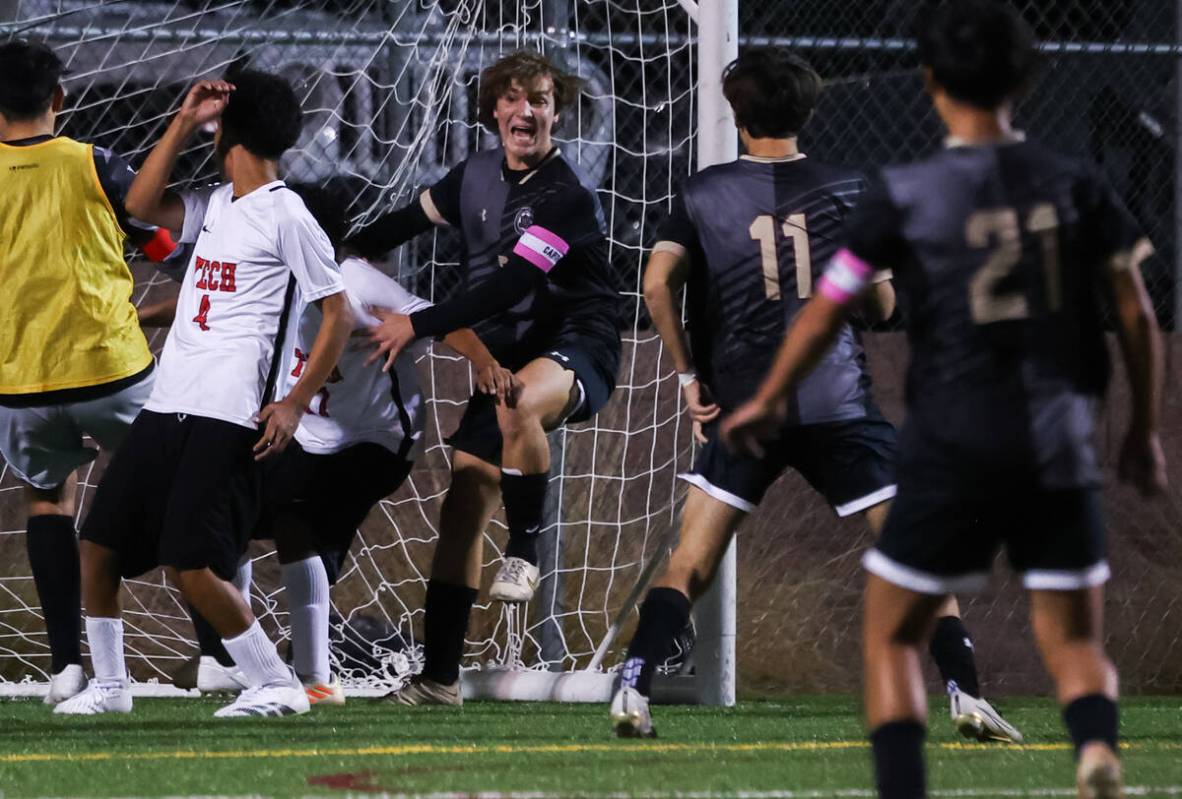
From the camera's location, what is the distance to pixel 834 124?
812 centimetres

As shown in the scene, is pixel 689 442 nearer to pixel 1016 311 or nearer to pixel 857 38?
pixel 857 38

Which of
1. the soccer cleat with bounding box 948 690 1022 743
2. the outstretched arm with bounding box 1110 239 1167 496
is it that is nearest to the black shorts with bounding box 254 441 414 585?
the soccer cleat with bounding box 948 690 1022 743

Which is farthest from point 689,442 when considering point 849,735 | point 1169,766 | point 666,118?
point 1169,766

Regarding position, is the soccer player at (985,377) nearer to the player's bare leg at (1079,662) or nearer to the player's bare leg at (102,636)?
the player's bare leg at (1079,662)

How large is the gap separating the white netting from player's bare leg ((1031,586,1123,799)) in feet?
13.5

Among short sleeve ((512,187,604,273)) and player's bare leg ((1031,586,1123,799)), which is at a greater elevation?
short sleeve ((512,187,604,273))

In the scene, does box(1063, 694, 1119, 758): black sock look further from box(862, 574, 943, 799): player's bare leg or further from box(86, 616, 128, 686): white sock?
box(86, 616, 128, 686): white sock

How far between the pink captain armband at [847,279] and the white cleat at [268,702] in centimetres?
269

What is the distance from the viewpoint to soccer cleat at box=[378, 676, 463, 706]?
605 centimetres

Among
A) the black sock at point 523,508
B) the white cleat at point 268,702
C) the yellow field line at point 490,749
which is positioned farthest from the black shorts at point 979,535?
the black sock at point 523,508

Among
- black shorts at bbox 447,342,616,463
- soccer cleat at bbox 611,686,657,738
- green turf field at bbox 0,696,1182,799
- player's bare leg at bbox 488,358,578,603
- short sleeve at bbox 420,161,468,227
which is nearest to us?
green turf field at bbox 0,696,1182,799

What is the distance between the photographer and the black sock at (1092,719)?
9.41 ft

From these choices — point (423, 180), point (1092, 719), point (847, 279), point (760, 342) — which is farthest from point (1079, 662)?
point (423, 180)

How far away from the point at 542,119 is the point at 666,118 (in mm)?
1612
